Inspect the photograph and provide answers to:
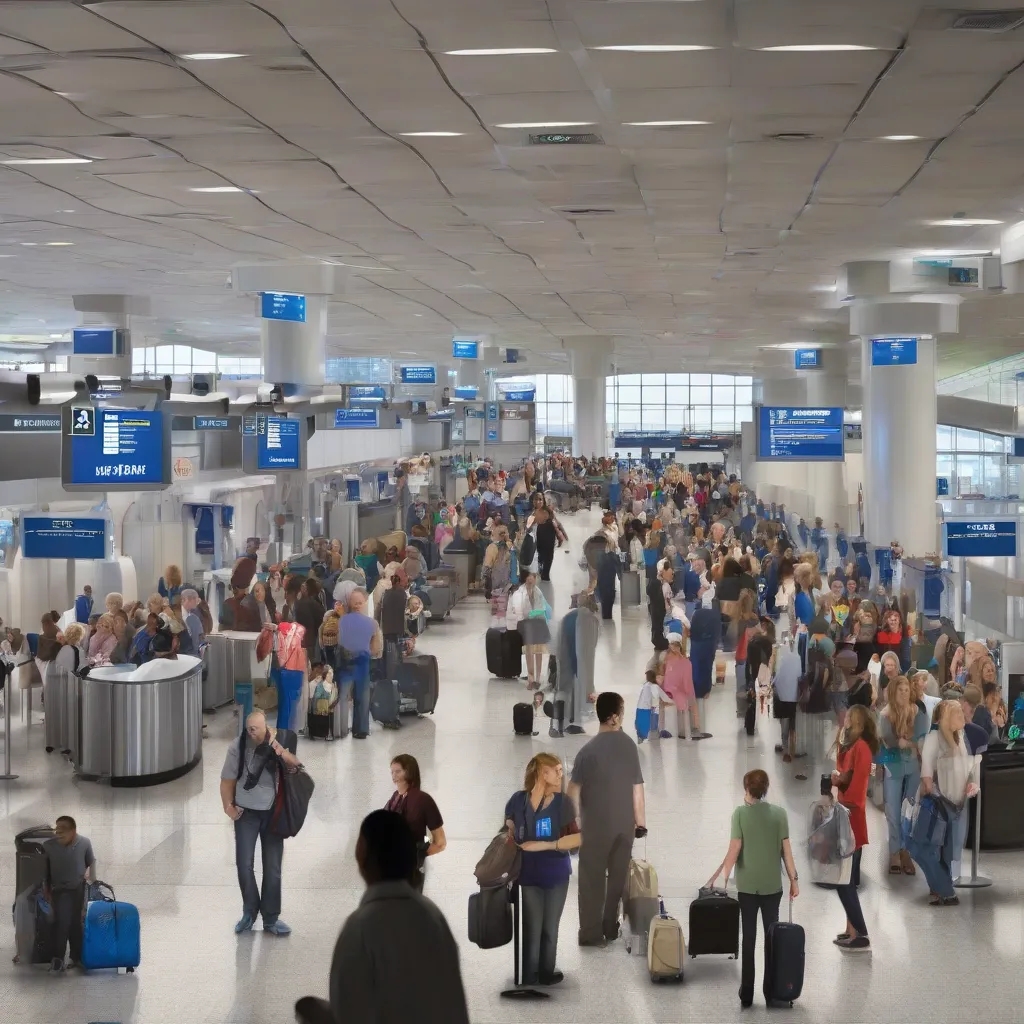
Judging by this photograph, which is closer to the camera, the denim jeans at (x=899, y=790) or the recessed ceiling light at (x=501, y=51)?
the recessed ceiling light at (x=501, y=51)

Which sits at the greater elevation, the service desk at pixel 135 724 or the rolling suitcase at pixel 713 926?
the service desk at pixel 135 724

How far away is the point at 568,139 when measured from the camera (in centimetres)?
1051

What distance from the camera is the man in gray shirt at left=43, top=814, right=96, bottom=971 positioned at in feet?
25.1

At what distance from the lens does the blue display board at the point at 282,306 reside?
755 inches

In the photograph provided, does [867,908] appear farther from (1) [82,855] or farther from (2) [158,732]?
(2) [158,732]

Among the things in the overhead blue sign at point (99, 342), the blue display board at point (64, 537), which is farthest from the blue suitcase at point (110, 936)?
the overhead blue sign at point (99, 342)

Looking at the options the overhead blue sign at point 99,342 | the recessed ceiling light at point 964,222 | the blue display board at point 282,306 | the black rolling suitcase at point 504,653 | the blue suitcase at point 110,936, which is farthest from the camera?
the overhead blue sign at point 99,342

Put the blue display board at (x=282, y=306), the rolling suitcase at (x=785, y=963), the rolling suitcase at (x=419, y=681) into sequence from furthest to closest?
the blue display board at (x=282, y=306) → the rolling suitcase at (x=419, y=681) → the rolling suitcase at (x=785, y=963)

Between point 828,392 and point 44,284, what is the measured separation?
24.6 m

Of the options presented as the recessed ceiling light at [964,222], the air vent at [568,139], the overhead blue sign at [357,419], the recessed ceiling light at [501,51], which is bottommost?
the overhead blue sign at [357,419]

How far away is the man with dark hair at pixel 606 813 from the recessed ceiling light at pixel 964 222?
30.3ft

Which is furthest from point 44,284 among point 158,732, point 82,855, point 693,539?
point 82,855

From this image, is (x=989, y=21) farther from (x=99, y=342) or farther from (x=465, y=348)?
(x=465, y=348)

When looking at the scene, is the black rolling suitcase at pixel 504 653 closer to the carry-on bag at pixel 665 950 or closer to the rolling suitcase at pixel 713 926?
the rolling suitcase at pixel 713 926
